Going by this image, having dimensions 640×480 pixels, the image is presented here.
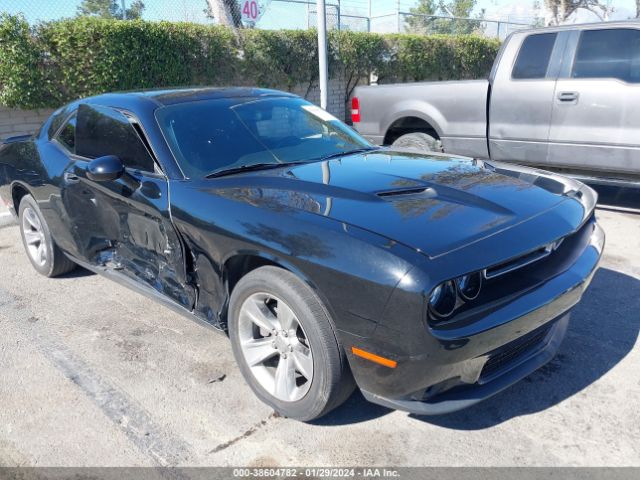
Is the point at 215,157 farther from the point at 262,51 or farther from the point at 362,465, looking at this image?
the point at 262,51

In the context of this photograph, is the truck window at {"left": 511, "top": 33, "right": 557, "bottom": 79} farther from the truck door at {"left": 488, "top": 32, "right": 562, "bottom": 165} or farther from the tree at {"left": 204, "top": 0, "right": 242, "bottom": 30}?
the tree at {"left": 204, "top": 0, "right": 242, "bottom": 30}

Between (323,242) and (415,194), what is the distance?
27.5 inches

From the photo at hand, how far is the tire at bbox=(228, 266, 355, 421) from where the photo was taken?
Result: 8.34 ft

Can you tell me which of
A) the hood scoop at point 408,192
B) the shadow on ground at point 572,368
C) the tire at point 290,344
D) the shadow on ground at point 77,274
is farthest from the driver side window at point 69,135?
the shadow on ground at point 572,368

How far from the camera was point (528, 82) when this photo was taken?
6332 mm

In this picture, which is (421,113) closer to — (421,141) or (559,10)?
(421,141)

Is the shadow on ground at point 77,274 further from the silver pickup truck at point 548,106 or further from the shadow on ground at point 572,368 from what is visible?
the silver pickup truck at point 548,106

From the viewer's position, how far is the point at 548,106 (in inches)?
243

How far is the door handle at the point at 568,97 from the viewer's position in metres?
5.98

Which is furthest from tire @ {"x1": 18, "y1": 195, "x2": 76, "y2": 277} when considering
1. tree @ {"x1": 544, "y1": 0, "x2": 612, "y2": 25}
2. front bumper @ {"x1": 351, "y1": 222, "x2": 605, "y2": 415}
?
tree @ {"x1": 544, "y1": 0, "x2": 612, "y2": 25}

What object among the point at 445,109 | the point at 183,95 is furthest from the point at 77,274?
the point at 445,109

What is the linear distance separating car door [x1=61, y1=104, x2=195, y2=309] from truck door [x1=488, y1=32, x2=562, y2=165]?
439 cm

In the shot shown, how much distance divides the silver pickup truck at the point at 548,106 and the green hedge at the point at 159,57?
436 centimetres

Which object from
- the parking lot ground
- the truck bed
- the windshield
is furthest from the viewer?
the truck bed
